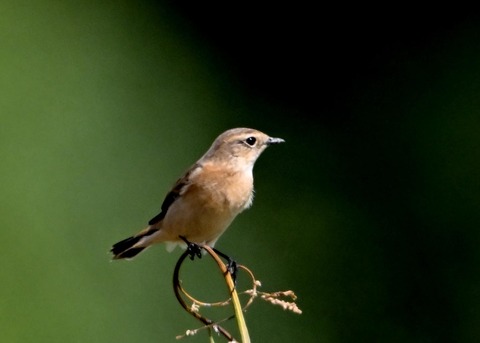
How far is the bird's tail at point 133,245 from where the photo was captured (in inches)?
130

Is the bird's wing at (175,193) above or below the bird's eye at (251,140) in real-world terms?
below

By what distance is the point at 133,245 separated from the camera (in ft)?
10.8

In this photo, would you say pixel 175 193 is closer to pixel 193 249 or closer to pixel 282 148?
pixel 193 249

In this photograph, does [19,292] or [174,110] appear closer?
[19,292]

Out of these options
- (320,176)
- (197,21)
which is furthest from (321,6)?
(320,176)

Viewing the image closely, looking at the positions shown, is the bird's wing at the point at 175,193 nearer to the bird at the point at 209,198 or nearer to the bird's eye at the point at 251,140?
the bird at the point at 209,198

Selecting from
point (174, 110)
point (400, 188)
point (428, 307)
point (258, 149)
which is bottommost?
point (428, 307)

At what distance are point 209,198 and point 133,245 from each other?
0.26m

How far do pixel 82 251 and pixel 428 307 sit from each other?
82.4 inches

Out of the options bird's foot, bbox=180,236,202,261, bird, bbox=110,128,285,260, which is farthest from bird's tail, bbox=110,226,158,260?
bird's foot, bbox=180,236,202,261

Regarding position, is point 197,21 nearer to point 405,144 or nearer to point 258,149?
point 405,144

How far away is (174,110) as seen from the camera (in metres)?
6.38

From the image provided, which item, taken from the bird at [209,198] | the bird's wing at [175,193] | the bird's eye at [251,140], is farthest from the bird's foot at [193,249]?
the bird's eye at [251,140]

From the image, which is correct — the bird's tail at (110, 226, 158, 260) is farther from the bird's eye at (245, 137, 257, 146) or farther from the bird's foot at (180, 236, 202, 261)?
the bird's eye at (245, 137, 257, 146)
